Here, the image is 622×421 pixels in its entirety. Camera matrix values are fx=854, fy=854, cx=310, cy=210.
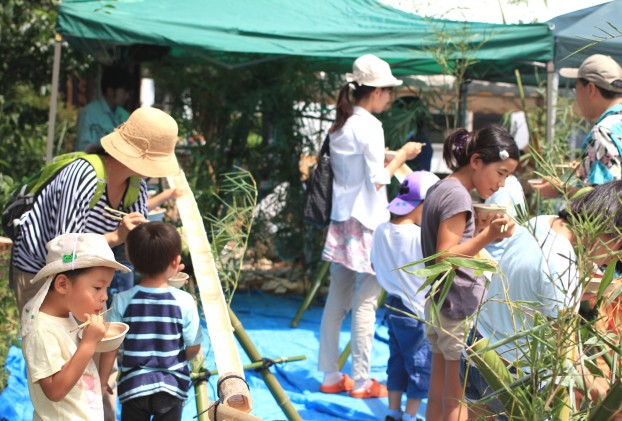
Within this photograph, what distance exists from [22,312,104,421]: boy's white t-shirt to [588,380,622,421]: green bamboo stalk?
151 cm

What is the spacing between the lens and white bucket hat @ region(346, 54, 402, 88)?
4.77 meters

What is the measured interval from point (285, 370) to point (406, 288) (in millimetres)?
1357

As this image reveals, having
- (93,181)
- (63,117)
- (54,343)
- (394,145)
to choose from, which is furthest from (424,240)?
(63,117)

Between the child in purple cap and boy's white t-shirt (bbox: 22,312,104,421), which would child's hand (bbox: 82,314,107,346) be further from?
the child in purple cap

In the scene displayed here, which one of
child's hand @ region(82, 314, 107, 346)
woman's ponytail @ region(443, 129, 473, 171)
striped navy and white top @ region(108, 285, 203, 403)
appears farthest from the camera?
woman's ponytail @ region(443, 129, 473, 171)

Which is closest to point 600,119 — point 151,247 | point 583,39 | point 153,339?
point 583,39

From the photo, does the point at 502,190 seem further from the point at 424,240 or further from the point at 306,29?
the point at 306,29

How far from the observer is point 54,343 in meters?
2.48

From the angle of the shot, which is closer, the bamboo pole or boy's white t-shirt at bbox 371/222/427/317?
the bamboo pole

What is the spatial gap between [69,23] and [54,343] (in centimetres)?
337

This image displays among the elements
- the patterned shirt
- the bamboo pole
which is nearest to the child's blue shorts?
the patterned shirt

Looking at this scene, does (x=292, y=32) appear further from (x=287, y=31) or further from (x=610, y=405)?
(x=610, y=405)

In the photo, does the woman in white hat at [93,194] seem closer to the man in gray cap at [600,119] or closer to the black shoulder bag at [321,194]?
the man in gray cap at [600,119]

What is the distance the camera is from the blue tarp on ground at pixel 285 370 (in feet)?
14.5
